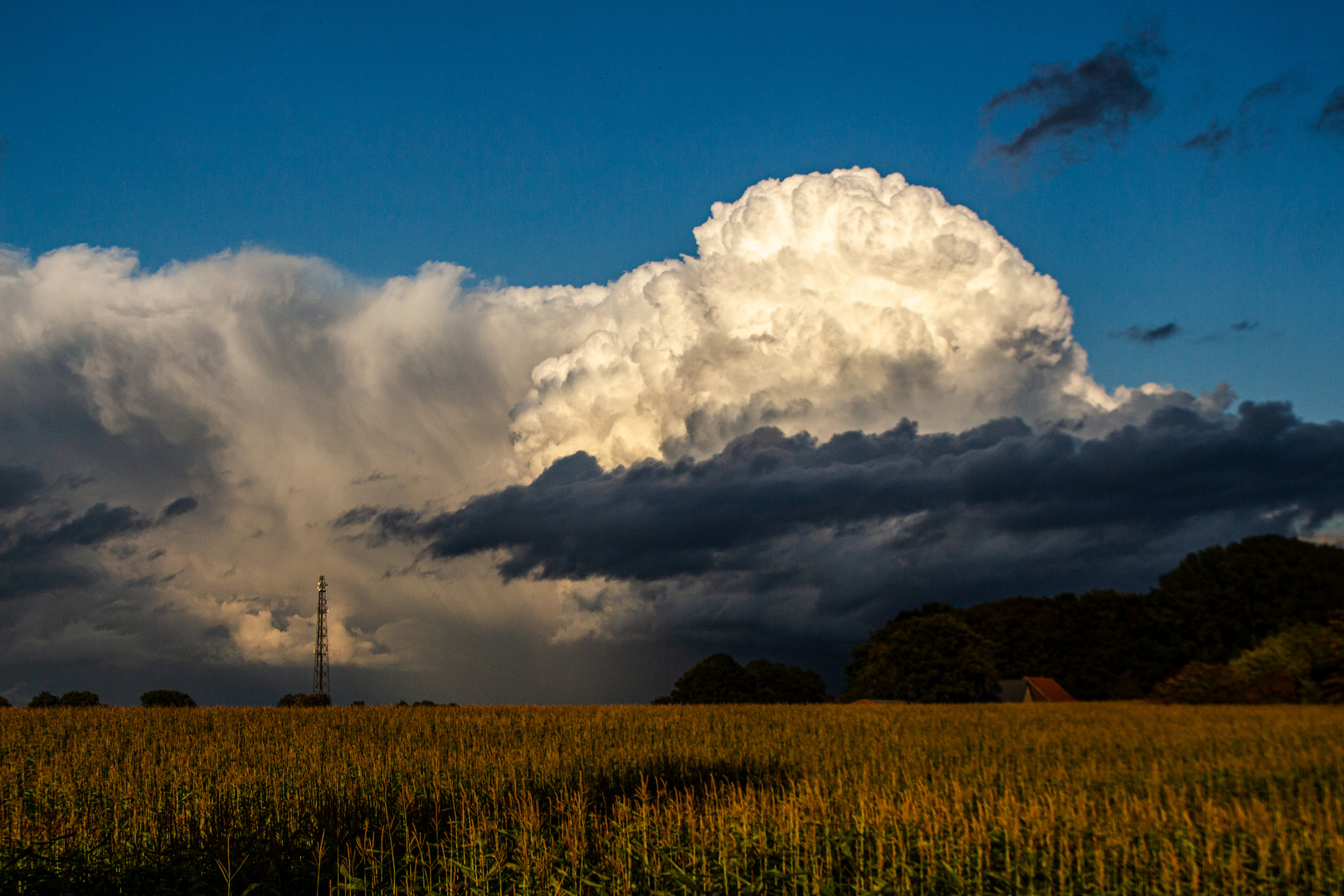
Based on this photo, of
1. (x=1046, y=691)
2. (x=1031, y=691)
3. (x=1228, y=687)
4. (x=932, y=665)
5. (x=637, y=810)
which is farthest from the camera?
(x=1031, y=691)

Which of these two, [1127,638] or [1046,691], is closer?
[1046,691]

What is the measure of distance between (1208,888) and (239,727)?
2372cm

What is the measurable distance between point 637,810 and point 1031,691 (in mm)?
87062

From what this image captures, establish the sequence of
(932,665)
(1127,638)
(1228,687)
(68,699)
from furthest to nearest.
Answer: (1127,638)
(932,665)
(1228,687)
(68,699)

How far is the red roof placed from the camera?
86.9 m

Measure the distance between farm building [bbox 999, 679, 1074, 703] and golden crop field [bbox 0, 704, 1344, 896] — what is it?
64843mm

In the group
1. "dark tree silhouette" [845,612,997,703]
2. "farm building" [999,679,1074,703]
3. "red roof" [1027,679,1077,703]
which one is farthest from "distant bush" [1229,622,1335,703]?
"red roof" [1027,679,1077,703]

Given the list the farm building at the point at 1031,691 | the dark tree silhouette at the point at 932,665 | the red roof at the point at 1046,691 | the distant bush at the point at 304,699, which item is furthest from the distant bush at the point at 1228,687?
the distant bush at the point at 304,699

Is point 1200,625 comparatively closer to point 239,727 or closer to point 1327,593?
point 1327,593

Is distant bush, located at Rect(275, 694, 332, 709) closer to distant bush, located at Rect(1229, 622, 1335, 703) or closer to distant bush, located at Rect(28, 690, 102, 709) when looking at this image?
distant bush, located at Rect(28, 690, 102, 709)

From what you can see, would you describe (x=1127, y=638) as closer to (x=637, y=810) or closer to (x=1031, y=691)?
(x=1031, y=691)

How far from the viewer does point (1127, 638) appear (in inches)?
3871

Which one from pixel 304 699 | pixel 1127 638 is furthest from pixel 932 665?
pixel 304 699

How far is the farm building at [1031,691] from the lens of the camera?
87.3m
